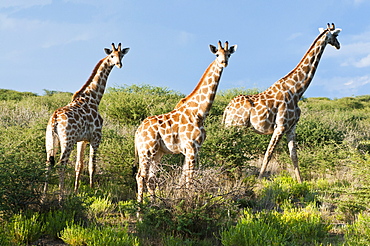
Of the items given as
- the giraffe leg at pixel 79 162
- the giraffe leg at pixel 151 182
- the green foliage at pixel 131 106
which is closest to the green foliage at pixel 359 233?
the giraffe leg at pixel 151 182

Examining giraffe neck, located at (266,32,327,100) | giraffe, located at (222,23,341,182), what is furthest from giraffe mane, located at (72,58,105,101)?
giraffe neck, located at (266,32,327,100)

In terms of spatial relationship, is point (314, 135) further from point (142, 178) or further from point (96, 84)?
point (142, 178)

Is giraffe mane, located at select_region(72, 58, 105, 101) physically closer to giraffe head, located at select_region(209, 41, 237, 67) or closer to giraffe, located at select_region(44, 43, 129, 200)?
giraffe, located at select_region(44, 43, 129, 200)

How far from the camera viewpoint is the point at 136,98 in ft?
58.6

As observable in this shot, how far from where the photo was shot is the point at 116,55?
324 inches

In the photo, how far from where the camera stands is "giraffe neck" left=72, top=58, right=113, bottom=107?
8.35m

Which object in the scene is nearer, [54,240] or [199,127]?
[54,240]

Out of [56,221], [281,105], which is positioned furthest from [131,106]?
[56,221]

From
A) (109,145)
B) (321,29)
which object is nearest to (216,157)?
(109,145)

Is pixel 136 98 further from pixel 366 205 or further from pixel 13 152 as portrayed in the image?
pixel 366 205

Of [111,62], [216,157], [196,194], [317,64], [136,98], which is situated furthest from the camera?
[136,98]

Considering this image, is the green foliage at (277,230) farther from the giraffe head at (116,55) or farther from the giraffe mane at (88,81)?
the giraffe mane at (88,81)

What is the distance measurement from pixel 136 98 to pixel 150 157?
461 inches

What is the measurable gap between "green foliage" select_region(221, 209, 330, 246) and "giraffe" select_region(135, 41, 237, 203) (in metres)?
1.44
